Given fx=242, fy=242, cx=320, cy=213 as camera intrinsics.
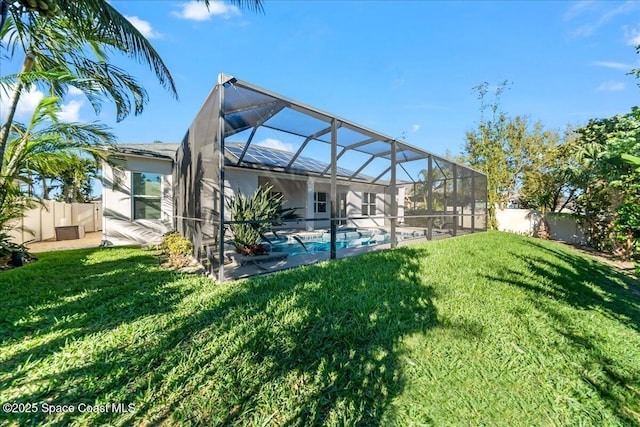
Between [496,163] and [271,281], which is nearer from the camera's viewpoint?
[271,281]

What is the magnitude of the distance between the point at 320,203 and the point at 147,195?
24.8ft

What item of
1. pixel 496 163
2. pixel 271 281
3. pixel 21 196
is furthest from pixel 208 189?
pixel 496 163

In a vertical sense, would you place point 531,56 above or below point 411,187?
above

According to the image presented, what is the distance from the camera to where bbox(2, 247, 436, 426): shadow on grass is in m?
1.66

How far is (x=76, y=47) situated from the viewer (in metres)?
5.69

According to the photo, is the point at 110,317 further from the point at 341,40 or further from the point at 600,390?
the point at 341,40

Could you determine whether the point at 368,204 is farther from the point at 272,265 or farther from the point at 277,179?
the point at 272,265

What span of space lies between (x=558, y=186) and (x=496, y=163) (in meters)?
3.16

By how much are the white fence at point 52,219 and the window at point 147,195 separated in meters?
2.55

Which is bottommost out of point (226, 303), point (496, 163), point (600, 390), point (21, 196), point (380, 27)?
point (600, 390)

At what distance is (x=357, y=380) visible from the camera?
76.9 inches

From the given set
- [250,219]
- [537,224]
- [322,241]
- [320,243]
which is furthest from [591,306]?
[537,224]

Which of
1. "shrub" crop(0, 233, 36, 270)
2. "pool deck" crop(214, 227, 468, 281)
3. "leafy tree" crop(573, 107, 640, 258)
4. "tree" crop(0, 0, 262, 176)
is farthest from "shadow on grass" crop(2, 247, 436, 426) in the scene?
"leafy tree" crop(573, 107, 640, 258)

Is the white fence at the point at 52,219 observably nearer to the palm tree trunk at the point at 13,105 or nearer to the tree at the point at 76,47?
the palm tree trunk at the point at 13,105
